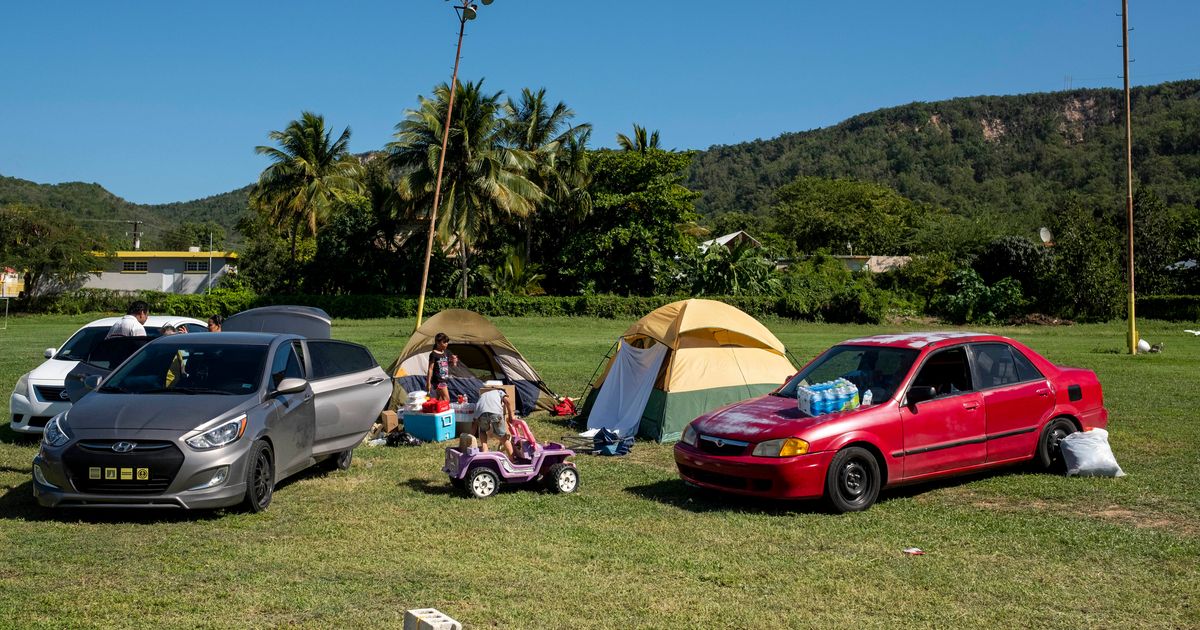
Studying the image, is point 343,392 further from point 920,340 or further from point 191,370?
point 920,340

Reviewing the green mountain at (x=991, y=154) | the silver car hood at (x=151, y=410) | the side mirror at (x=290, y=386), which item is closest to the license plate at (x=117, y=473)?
the silver car hood at (x=151, y=410)

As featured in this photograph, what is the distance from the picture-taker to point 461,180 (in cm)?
4541

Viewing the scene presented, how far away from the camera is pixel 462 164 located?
148ft

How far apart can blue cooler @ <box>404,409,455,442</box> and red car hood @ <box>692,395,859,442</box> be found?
188 inches

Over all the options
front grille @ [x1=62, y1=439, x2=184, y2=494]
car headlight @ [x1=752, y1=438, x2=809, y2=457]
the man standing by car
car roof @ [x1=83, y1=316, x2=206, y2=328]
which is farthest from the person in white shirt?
car roof @ [x1=83, y1=316, x2=206, y2=328]

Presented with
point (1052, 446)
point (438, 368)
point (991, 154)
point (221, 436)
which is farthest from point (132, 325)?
Result: point (991, 154)

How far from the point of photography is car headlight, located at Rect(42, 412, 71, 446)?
7.97 meters

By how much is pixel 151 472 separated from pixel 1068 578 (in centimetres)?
703

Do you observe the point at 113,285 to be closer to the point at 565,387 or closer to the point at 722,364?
the point at 565,387

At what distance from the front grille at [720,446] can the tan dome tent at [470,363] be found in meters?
6.90

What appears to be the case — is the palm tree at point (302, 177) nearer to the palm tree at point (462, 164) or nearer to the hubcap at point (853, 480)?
the palm tree at point (462, 164)

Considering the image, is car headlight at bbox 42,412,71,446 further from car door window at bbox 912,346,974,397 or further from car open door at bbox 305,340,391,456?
car door window at bbox 912,346,974,397

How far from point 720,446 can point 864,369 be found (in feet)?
6.10

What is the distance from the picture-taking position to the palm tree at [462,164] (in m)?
44.7
